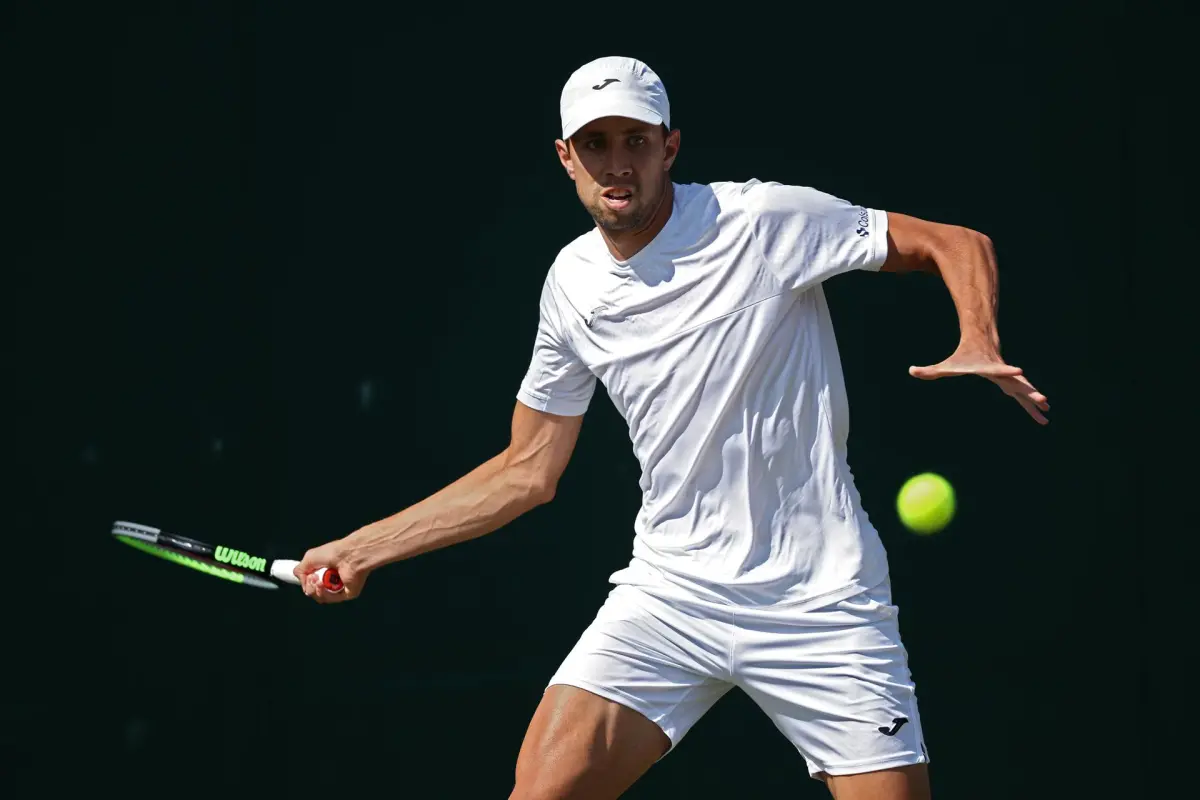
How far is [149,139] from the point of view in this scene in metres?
4.46

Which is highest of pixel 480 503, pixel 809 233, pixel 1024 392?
pixel 809 233

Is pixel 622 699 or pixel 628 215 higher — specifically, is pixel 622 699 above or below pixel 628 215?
below

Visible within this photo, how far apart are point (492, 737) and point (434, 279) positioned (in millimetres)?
1097

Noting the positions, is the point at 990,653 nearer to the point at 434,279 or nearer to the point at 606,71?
the point at 434,279

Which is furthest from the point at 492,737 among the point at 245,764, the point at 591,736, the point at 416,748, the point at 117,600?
the point at 591,736

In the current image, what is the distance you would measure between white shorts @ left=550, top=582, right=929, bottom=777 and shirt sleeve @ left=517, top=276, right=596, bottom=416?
417 millimetres

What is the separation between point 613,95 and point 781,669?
1.03m

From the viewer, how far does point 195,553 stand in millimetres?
3914

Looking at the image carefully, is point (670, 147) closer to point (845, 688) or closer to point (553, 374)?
point (553, 374)

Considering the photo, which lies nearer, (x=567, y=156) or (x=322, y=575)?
(x=567, y=156)

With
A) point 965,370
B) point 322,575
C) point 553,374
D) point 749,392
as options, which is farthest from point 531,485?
point 965,370

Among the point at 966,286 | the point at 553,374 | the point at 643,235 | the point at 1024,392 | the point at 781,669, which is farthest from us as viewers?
the point at 553,374

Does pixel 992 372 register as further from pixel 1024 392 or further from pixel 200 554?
pixel 200 554

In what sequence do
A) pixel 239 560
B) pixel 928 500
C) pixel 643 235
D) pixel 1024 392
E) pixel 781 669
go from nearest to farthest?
pixel 1024 392
pixel 781 669
pixel 643 235
pixel 239 560
pixel 928 500
